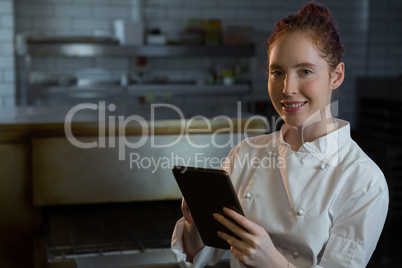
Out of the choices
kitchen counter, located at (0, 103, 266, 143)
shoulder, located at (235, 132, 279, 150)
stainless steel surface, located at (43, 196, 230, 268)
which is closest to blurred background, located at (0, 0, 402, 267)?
kitchen counter, located at (0, 103, 266, 143)

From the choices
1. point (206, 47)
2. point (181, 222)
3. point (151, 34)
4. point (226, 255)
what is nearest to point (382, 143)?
point (206, 47)

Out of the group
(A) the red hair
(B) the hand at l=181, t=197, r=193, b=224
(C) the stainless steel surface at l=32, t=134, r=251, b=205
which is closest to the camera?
(A) the red hair

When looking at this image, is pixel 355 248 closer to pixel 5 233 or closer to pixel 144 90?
pixel 5 233

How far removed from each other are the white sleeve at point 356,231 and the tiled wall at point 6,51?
4440 mm

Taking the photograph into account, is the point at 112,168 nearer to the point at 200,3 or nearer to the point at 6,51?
the point at 6,51

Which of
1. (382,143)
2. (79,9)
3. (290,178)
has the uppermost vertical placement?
(79,9)

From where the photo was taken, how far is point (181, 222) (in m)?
1.29

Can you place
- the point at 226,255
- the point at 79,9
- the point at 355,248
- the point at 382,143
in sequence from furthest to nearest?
the point at 79,9 → the point at 382,143 → the point at 226,255 → the point at 355,248

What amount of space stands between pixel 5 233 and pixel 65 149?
0.40 metres

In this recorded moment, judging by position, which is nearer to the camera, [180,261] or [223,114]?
[180,261]

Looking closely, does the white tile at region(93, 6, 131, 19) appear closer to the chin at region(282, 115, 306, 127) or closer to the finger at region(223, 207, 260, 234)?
the chin at region(282, 115, 306, 127)

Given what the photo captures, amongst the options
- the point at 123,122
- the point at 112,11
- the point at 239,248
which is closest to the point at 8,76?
the point at 112,11

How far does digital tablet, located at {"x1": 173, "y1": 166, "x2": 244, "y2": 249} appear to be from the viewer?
1.00 meters

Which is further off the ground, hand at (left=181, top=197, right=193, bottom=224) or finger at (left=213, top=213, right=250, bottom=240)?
finger at (left=213, top=213, right=250, bottom=240)
